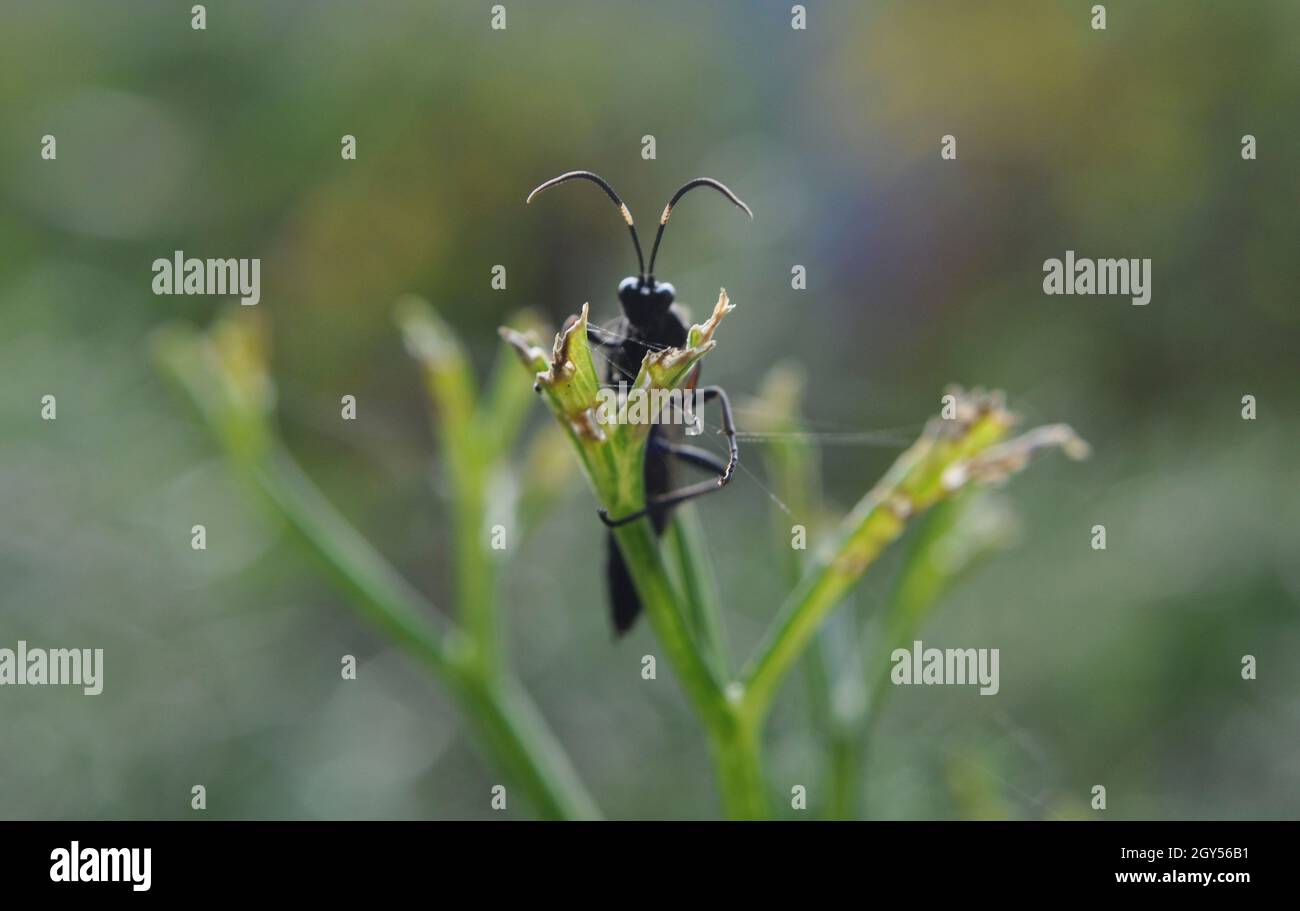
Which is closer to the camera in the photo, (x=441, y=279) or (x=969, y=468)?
(x=969, y=468)

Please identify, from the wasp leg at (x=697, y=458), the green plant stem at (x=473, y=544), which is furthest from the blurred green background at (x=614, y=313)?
the green plant stem at (x=473, y=544)

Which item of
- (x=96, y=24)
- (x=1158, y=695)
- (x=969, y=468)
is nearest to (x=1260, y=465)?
(x=1158, y=695)

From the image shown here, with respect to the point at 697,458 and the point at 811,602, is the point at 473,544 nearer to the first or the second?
the point at 697,458

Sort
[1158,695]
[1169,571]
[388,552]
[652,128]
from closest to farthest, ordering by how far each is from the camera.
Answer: [1158,695]
[1169,571]
[388,552]
[652,128]

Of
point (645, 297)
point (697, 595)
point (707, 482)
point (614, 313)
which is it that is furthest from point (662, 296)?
point (614, 313)

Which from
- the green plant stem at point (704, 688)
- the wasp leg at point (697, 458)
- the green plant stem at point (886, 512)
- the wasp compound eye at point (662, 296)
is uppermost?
the wasp compound eye at point (662, 296)

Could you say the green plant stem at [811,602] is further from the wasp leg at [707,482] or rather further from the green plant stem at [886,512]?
the wasp leg at [707,482]

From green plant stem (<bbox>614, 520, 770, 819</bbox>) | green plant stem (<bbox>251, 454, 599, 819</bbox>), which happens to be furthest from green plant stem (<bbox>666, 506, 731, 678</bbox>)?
green plant stem (<bbox>251, 454, 599, 819</bbox>)

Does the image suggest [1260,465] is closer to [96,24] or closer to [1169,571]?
[1169,571]
